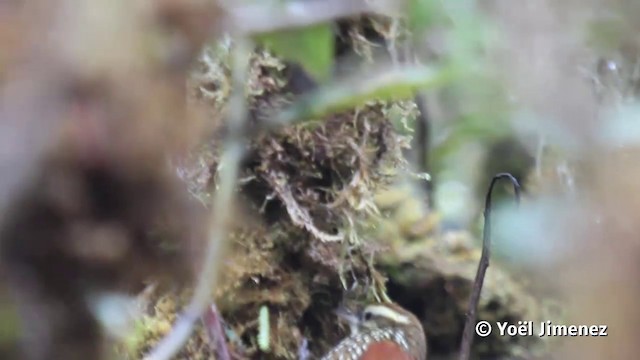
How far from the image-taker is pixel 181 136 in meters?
0.28

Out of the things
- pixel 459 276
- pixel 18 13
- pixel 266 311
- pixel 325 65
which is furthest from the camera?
pixel 459 276

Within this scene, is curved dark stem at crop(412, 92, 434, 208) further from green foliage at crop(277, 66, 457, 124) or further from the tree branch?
the tree branch

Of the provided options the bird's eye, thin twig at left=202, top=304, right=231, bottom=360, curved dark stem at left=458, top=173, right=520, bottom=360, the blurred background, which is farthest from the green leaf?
the bird's eye

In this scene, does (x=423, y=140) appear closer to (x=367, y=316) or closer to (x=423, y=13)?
(x=367, y=316)

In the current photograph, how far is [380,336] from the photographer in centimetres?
124

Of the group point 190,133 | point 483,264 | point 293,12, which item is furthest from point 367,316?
point 190,133

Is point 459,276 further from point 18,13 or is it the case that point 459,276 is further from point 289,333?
point 18,13

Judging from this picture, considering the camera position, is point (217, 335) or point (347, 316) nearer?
point (217, 335)

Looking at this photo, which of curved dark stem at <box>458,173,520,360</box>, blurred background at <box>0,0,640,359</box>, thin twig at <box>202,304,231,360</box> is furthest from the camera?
thin twig at <box>202,304,231,360</box>

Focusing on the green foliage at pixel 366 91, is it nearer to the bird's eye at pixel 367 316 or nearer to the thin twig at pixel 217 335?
the thin twig at pixel 217 335

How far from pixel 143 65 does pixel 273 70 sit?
949 millimetres

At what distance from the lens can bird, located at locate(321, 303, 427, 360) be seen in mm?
1219

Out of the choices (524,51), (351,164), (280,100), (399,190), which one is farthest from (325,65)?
(399,190)

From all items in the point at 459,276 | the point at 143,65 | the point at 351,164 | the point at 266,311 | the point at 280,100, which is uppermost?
the point at 143,65
